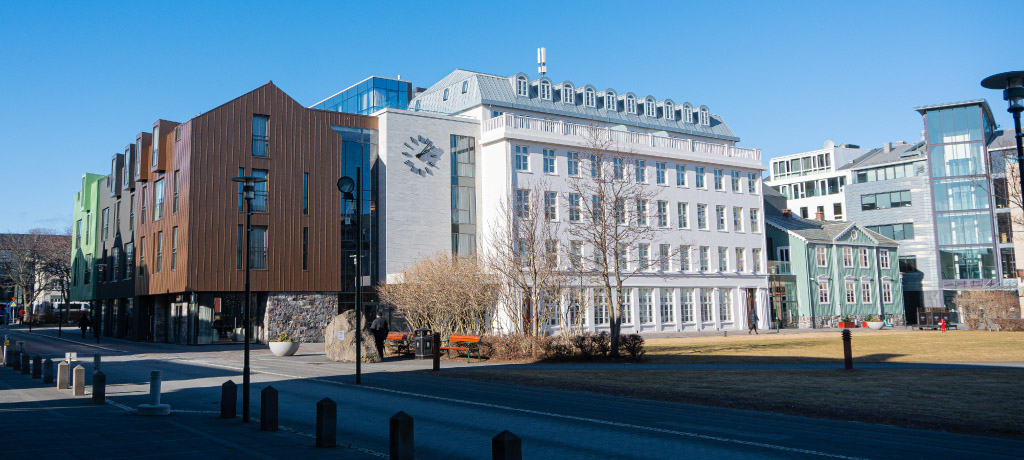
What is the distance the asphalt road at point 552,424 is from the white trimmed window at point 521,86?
114 feet

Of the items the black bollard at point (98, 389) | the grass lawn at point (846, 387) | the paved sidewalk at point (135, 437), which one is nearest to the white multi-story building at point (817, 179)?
→ the grass lawn at point (846, 387)

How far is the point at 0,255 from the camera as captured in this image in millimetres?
105312

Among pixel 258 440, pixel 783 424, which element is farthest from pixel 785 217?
pixel 258 440

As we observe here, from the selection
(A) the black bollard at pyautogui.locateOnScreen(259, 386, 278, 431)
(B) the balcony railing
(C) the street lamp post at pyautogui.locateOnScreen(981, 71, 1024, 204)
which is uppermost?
(B) the balcony railing

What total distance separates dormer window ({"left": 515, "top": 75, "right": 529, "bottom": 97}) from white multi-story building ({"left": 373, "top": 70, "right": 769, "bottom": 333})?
0.08m

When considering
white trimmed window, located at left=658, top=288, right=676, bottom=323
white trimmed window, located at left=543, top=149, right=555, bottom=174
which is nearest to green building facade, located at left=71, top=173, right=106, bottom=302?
white trimmed window, located at left=543, top=149, right=555, bottom=174

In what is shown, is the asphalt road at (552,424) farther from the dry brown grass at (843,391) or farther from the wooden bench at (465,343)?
the wooden bench at (465,343)

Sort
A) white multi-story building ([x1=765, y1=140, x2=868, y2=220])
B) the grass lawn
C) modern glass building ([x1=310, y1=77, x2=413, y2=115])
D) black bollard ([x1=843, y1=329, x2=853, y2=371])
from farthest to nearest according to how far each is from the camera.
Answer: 1. white multi-story building ([x1=765, y1=140, x2=868, y2=220])
2. modern glass building ([x1=310, y1=77, x2=413, y2=115])
3. black bollard ([x1=843, y1=329, x2=853, y2=371])
4. the grass lawn

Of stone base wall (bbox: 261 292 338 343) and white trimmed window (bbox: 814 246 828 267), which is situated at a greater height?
white trimmed window (bbox: 814 246 828 267)

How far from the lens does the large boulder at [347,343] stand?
26.2m

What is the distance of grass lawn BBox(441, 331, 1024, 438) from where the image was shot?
12.1 metres

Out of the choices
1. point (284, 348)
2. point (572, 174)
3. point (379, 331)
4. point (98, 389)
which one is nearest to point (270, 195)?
point (284, 348)

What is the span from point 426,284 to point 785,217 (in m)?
40.8

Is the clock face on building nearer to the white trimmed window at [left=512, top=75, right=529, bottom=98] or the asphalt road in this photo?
the white trimmed window at [left=512, top=75, right=529, bottom=98]
